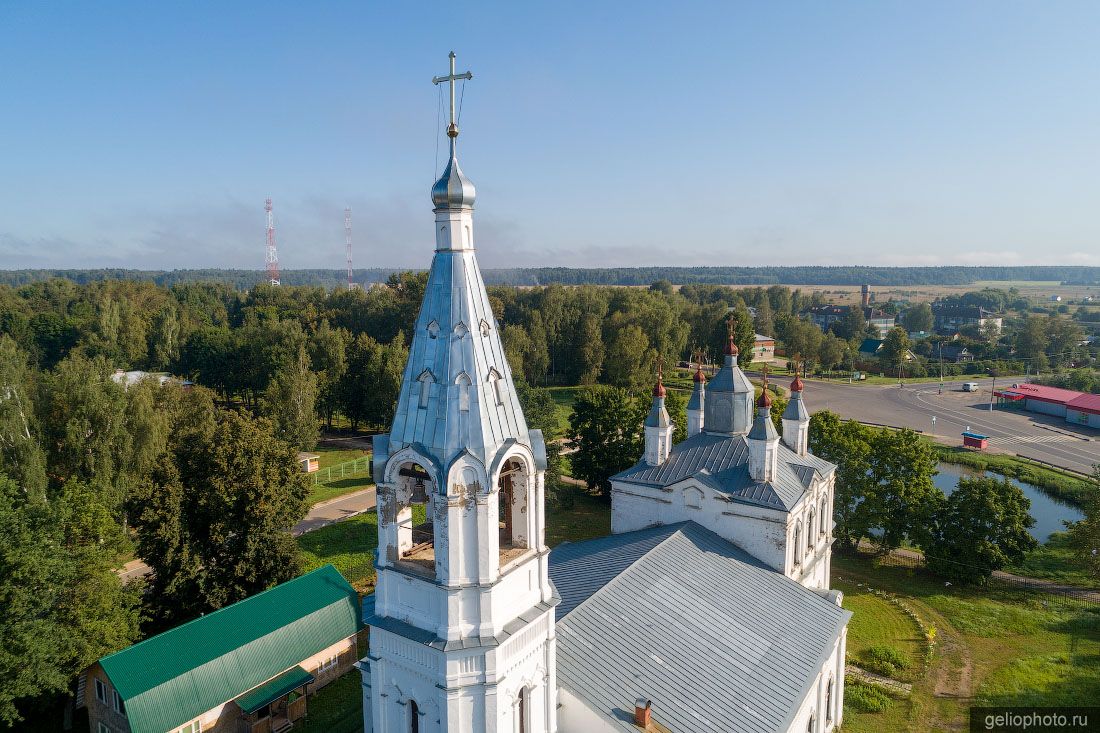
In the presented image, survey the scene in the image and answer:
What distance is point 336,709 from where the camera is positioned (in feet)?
68.9

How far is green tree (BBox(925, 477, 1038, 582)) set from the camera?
28.3 meters

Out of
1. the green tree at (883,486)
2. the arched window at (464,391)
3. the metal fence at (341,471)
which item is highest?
the arched window at (464,391)

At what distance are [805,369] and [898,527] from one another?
66.3 m

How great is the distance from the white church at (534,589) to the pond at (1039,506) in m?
25.1

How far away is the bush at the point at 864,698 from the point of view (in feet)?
66.4

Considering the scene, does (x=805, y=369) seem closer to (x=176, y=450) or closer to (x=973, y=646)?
(x=973, y=646)

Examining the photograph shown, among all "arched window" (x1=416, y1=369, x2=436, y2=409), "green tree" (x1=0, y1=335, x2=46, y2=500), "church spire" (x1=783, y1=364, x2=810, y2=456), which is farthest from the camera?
"green tree" (x1=0, y1=335, x2=46, y2=500)

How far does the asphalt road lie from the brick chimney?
50918 millimetres

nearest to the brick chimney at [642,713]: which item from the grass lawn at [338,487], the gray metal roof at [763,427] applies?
the gray metal roof at [763,427]

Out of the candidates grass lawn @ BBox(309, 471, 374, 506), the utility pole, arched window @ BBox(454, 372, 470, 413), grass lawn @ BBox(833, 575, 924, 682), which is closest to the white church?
arched window @ BBox(454, 372, 470, 413)

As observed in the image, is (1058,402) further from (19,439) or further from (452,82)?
(19,439)

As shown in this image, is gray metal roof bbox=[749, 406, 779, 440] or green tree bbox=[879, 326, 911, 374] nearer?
gray metal roof bbox=[749, 406, 779, 440]

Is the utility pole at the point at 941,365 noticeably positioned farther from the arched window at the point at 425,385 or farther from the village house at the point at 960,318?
the arched window at the point at 425,385

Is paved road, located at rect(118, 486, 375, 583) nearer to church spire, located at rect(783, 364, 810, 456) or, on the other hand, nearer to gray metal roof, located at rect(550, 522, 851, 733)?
gray metal roof, located at rect(550, 522, 851, 733)
